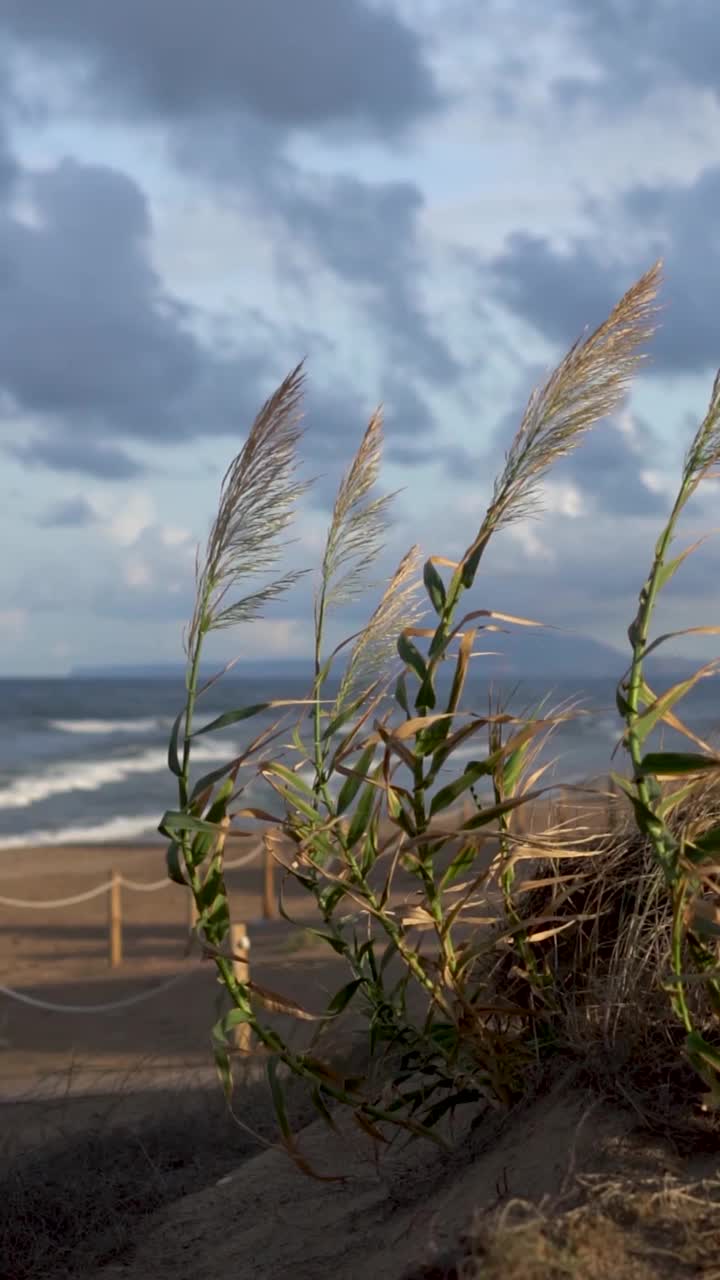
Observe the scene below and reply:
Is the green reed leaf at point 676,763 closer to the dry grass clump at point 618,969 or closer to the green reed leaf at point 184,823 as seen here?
the dry grass clump at point 618,969

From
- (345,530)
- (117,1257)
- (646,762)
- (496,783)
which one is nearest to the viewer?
(646,762)

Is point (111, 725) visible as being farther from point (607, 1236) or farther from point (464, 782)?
point (607, 1236)

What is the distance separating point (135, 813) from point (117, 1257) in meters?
24.3

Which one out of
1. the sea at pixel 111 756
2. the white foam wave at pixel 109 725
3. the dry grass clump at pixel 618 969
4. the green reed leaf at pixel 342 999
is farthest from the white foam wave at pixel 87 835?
the white foam wave at pixel 109 725

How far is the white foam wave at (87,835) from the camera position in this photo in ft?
74.2

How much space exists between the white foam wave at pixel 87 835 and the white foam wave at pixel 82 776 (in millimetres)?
3551

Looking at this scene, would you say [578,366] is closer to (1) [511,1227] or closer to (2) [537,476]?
(2) [537,476]

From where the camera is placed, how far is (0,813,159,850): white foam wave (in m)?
22.6

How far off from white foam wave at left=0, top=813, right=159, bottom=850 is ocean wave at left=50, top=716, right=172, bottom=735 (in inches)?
877

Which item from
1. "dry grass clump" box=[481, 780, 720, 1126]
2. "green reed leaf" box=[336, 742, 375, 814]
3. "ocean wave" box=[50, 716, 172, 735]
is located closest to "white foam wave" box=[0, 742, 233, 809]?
"ocean wave" box=[50, 716, 172, 735]

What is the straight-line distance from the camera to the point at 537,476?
2.32m

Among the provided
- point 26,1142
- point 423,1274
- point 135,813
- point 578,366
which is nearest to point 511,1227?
point 423,1274

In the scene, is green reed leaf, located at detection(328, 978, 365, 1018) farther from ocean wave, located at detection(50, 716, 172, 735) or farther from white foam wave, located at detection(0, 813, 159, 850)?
ocean wave, located at detection(50, 716, 172, 735)

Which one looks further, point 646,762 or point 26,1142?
point 26,1142
